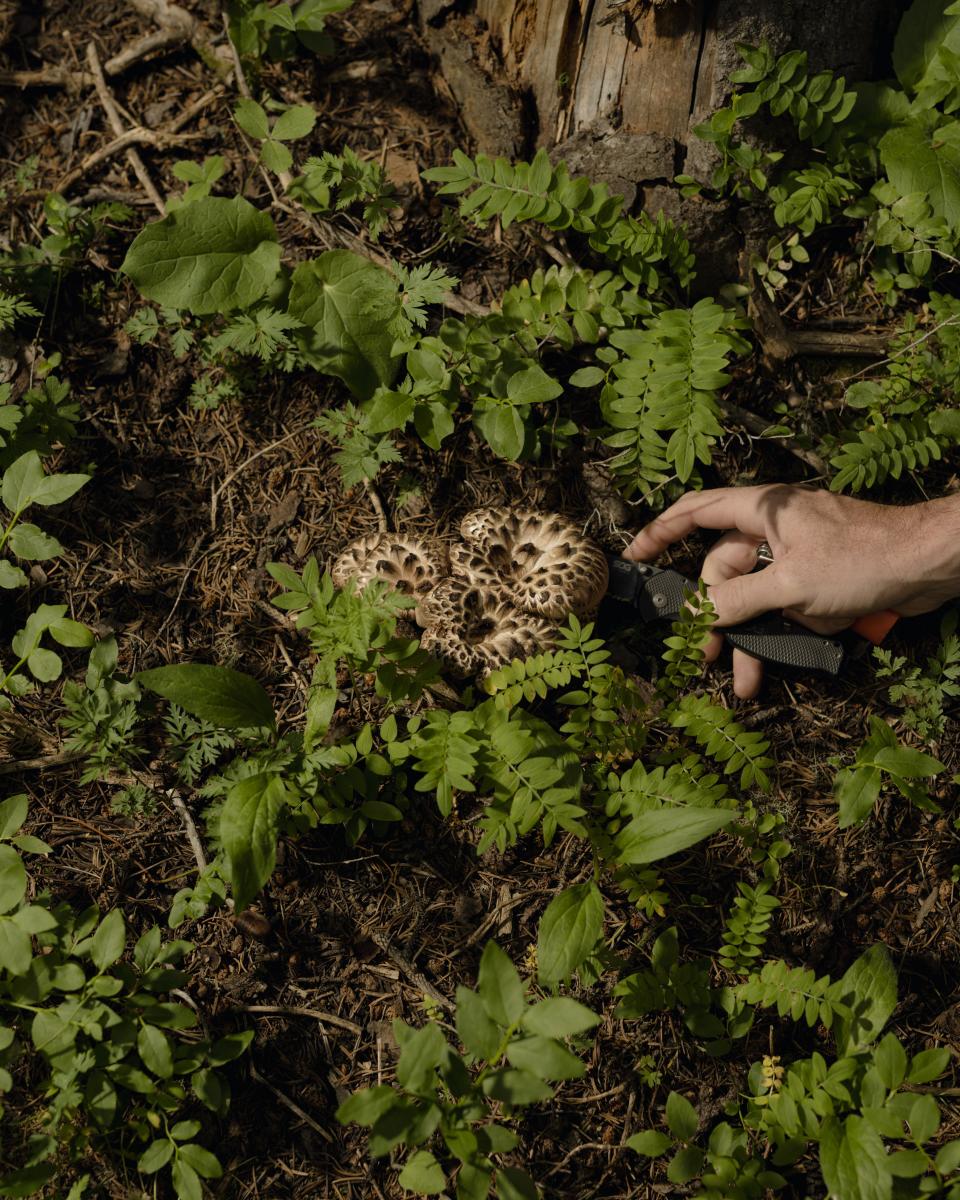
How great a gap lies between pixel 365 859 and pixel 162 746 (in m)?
0.99

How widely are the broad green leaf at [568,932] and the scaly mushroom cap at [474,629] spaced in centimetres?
95

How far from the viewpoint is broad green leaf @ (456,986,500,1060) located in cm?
246

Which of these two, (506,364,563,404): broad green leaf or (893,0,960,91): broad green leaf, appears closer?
(506,364,563,404): broad green leaf

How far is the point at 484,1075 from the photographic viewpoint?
2.51 m

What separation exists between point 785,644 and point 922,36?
2.70m

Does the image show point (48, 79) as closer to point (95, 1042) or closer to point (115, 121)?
point (115, 121)

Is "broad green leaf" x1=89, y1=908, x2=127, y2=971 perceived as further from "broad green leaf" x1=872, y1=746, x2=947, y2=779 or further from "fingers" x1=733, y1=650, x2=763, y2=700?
"broad green leaf" x1=872, y1=746, x2=947, y2=779

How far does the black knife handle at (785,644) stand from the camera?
146 inches

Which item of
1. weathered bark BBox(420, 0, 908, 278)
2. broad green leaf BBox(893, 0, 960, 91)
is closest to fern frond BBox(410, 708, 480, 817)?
weathered bark BBox(420, 0, 908, 278)

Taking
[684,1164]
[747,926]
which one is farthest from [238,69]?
[684,1164]

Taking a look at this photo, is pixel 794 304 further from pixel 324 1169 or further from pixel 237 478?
pixel 324 1169

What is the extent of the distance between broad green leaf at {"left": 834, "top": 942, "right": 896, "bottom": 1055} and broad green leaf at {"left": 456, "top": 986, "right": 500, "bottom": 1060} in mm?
1386

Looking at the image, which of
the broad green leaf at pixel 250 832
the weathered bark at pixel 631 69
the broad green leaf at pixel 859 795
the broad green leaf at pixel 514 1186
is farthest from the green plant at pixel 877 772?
the weathered bark at pixel 631 69

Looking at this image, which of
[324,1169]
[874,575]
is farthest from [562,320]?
[324,1169]
